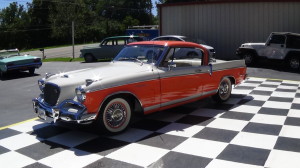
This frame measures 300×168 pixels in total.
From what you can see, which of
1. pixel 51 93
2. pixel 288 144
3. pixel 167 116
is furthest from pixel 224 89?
pixel 51 93

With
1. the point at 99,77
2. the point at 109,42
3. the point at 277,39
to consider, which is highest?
the point at 109,42

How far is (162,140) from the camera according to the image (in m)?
4.93

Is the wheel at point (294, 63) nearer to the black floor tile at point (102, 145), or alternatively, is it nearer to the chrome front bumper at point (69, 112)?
the black floor tile at point (102, 145)

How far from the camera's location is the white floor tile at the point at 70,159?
412 cm

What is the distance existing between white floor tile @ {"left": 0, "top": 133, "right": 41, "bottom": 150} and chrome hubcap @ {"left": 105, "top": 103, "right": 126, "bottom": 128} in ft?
4.00

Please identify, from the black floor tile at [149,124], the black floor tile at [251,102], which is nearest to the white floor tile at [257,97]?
the black floor tile at [251,102]

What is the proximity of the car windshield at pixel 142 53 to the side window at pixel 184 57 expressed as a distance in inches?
8.3

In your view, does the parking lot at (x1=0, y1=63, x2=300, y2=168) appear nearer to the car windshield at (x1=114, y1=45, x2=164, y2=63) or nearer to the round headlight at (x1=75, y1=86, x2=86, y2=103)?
the round headlight at (x1=75, y1=86, x2=86, y2=103)

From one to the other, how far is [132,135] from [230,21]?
42.5ft

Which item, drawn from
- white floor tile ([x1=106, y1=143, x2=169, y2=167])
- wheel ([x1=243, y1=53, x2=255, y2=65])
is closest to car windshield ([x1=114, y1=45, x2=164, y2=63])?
white floor tile ([x1=106, y1=143, x2=169, y2=167])

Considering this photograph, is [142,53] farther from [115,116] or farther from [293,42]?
[293,42]

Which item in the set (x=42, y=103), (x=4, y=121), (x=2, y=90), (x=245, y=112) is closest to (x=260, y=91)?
(x=245, y=112)

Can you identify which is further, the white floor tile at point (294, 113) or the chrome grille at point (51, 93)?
the white floor tile at point (294, 113)

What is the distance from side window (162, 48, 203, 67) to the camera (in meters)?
6.02
